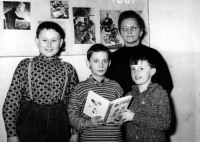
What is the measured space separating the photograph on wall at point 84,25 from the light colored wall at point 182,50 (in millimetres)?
880

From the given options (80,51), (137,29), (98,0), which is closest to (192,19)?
(137,29)

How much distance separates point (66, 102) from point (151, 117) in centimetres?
80

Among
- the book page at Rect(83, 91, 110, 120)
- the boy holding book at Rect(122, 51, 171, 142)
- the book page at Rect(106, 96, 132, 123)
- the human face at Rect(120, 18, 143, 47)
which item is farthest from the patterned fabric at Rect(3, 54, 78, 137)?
the human face at Rect(120, 18, 143, 47)

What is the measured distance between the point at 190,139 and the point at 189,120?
0.28 meters

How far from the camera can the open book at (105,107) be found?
1.49m

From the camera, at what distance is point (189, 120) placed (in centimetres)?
293

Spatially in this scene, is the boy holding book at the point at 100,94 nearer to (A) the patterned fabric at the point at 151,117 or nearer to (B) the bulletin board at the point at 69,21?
(A) the patterned fabric at the point at 151,117

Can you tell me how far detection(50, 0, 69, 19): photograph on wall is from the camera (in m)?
2.47

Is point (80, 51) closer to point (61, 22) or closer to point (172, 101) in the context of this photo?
point (61, 22)

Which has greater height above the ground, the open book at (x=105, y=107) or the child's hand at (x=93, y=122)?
the open book at (x=105, y=107)

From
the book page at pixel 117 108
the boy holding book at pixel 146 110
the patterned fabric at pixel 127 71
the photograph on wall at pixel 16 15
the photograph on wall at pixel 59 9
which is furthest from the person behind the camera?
the photograph on wall at pixel 59 9

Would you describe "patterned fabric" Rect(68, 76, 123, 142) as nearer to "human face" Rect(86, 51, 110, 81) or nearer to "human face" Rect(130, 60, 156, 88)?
"human face" Rect(86, 51, 110, 81)

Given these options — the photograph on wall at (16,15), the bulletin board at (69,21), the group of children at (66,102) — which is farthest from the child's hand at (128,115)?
the photograph on wall at (16,15)

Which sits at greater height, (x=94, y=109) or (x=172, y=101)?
(x=94, y=109)
